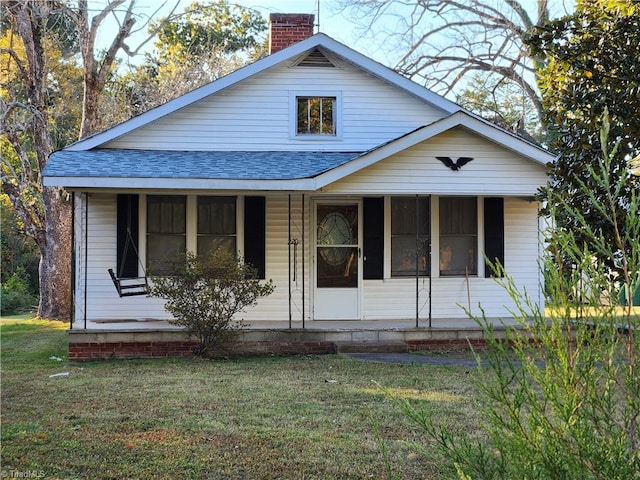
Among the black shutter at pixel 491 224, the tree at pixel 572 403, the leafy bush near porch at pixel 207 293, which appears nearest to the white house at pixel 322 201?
the black shutter at pixel 491 224

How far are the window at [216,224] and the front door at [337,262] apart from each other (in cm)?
149

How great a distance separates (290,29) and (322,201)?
13.1ft

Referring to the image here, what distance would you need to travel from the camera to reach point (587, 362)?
2.22 metres

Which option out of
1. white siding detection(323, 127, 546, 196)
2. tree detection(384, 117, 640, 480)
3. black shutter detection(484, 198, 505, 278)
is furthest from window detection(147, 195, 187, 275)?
tree detection(384, 117, 640, 480)

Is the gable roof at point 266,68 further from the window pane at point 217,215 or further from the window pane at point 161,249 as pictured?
the window pane at point 161,249

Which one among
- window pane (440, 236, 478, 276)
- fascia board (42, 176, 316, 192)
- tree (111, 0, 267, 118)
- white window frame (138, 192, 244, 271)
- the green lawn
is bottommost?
the green lawn

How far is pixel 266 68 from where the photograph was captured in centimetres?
1157

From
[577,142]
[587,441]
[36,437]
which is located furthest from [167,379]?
[587,441]

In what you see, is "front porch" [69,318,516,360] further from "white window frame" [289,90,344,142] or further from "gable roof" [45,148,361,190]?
"white window frame" [289,90,344,142]

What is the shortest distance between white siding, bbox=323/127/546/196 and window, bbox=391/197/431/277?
1304 mm

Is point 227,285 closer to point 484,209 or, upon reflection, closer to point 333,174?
point 333,174

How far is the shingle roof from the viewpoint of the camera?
9820mm

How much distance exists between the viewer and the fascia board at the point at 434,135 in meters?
9.86

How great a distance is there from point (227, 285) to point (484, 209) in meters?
5.01
